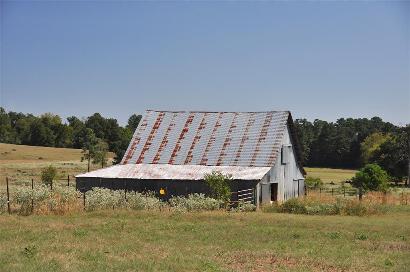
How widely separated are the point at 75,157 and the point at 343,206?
249ft

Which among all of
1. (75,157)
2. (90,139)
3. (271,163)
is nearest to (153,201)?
(271,163)

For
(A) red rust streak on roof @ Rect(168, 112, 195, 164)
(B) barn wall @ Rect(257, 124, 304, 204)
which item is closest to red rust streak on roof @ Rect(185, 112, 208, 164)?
(A) red rust streak on roof @ Rect(168, 112, 195, 164)

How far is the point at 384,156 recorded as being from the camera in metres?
82.8

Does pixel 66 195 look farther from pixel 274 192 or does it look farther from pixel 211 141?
pixel 274 192

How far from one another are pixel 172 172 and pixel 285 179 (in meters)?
→ 8.19

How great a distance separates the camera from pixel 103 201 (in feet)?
95.7

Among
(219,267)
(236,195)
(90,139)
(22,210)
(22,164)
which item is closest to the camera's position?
(219,267)

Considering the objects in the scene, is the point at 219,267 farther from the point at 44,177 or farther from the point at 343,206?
the point at 44,177

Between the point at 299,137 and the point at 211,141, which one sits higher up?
the point at 299,137

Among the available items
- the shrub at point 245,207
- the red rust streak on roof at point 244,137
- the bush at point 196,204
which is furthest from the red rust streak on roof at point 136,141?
the shrub at point 245,207

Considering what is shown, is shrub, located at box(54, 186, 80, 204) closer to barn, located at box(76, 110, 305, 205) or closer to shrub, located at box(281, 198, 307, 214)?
A: barn, located at box(76, 110, 305, 205)

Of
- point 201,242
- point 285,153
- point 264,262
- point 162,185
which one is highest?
point 285,153

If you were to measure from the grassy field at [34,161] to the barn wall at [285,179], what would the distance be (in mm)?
32202

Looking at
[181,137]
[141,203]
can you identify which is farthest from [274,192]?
[141,203]
